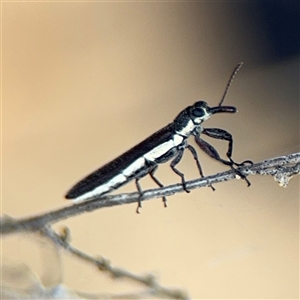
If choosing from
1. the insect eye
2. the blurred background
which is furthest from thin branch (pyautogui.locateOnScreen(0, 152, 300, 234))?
the blurred background

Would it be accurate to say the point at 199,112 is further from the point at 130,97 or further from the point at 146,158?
the point at 130,97

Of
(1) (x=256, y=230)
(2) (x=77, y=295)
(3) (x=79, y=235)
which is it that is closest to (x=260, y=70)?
(1) (x=256, y=230)

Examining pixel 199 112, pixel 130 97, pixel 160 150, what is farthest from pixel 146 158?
pixel 130 97

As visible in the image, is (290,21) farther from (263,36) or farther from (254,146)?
(254,146)

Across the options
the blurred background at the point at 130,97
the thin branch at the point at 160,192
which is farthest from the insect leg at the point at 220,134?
the blurred background at the point at 130,97

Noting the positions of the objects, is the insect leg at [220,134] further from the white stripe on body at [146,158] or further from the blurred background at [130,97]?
the blurred background at [130,97]

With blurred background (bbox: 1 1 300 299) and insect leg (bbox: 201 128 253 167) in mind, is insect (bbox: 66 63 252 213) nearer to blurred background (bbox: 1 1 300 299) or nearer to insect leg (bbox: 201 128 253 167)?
insect leg (bbox: 201 128 253 167)
